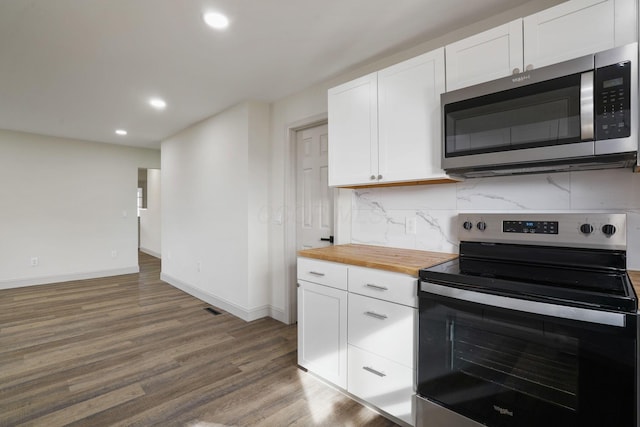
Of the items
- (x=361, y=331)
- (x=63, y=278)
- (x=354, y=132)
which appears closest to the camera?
(x=361, y=331)

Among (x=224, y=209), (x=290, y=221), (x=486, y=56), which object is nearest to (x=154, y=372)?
(x=290, y=221)

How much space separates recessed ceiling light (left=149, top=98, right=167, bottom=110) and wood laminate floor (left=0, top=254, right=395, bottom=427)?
2.45 meters

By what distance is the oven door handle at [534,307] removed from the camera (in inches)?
43.0

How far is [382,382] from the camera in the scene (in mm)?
1779

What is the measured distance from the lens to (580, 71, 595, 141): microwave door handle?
1.30 metres

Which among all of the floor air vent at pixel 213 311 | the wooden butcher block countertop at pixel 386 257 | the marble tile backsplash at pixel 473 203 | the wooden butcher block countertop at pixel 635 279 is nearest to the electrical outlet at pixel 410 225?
the marble tile backsplash at pixel 473 203

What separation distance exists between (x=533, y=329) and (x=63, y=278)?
6.59 m

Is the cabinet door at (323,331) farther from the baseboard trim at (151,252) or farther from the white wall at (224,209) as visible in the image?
the baseboard trim at (151,252)

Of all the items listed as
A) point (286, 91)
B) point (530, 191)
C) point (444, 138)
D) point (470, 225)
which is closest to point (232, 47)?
point (286, 91)

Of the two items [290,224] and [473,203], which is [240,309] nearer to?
[290,224]

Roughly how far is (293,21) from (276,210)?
198cm

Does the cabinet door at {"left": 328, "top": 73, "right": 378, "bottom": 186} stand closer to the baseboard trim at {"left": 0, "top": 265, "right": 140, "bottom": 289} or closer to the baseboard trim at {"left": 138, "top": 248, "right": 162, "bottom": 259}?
the baseboard trim at {"left": 0, "top": 265, "right": 140, "bottom": 289}

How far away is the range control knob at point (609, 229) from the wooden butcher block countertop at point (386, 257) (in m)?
0.72

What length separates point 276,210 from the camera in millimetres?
3508
